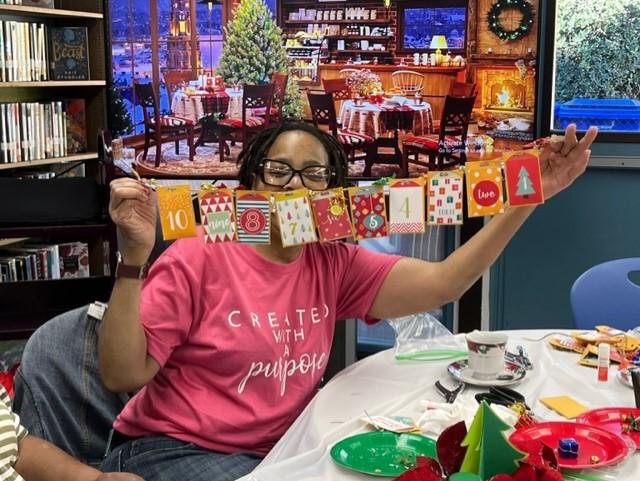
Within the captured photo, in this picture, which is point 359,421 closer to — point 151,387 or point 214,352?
point 214,352

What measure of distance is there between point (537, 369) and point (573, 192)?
205 cm

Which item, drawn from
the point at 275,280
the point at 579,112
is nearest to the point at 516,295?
the point at 579,112

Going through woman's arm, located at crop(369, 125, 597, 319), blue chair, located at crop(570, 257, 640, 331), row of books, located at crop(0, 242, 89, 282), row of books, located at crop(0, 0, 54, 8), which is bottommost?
row of books, located at crop(0, 242, 89, 282)

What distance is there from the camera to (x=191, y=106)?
12.4 feet

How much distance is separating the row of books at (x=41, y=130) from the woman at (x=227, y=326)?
2217 mm

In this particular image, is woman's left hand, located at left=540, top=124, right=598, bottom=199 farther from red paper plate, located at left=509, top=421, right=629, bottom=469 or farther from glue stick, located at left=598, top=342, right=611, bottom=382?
red paper plate, located at left=509, top=421, right=629, bottom=469

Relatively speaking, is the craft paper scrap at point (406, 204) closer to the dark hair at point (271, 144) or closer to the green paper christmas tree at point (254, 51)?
the dark hair at point (271, 144)

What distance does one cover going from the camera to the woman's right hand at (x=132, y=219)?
146cm

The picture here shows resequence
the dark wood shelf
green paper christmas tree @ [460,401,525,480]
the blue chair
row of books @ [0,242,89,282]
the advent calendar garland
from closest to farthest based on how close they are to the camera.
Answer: green paper christmas tree @ [460,401,525,480]
the advent calendar garland
the blue chair
the dark wood shelf
row of books @ [0,242,89,282]

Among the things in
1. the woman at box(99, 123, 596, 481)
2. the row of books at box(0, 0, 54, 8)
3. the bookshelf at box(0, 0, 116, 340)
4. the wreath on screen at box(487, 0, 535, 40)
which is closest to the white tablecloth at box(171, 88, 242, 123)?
the bookshelf at box(0, 0, 116, 340)

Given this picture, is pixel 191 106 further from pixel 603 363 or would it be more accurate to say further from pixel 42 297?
pixel 603 363

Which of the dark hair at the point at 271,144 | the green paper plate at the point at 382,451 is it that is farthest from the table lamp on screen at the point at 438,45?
the green paper plate at the point at 382,451

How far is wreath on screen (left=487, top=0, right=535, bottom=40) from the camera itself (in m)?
3.43

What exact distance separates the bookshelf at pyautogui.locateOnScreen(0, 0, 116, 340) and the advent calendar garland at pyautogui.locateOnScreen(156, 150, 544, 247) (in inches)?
58.2
